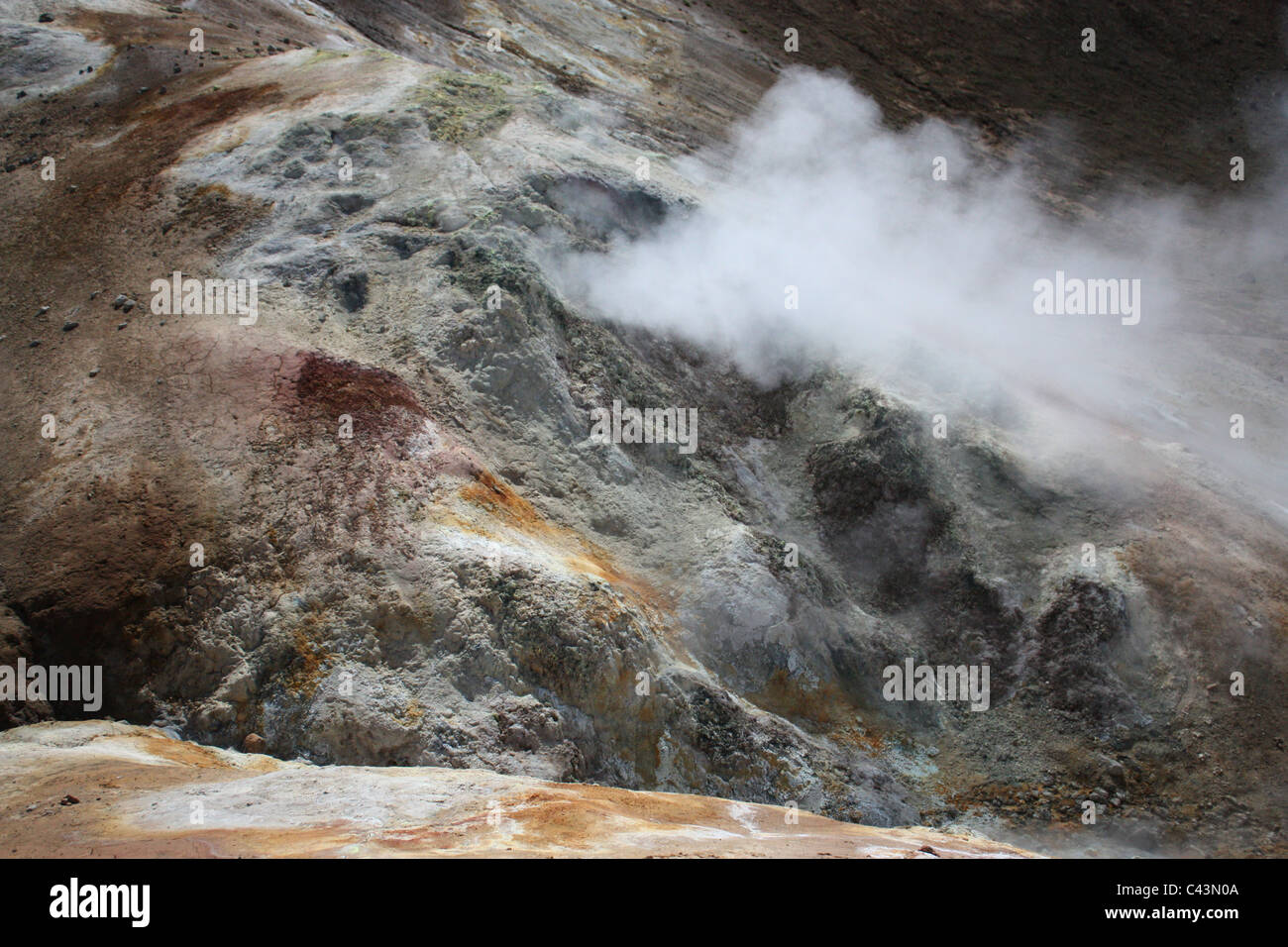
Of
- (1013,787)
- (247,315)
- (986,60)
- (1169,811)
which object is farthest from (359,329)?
(986,60)

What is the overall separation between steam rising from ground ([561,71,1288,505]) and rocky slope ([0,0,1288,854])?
56cm

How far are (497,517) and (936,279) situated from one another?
366 inches

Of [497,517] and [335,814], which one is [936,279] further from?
[335,814]

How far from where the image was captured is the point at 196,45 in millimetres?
13805

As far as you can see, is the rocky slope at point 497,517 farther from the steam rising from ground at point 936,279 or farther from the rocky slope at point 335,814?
the steam rising from ground at point 936,279

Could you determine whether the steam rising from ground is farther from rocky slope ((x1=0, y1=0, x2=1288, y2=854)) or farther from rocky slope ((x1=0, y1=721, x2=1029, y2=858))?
rocky slope ((x1=0, y1=721, x2=1029, y2=858))

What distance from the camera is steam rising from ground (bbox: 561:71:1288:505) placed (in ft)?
40.1

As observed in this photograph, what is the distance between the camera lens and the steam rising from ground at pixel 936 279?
12.2 metres

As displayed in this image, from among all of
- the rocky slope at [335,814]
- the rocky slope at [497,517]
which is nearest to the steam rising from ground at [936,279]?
the rocky slope at [497,517]

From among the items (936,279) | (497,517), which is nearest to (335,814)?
(497,517)

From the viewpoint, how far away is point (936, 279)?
15.4 metres

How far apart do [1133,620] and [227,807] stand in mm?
7831

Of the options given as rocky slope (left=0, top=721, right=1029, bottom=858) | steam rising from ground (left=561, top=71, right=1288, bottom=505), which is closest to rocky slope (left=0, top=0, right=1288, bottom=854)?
rocky slope (left=0, top=721, right=1029, bottom=858)

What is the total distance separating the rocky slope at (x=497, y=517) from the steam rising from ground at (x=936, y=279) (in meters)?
0.56
